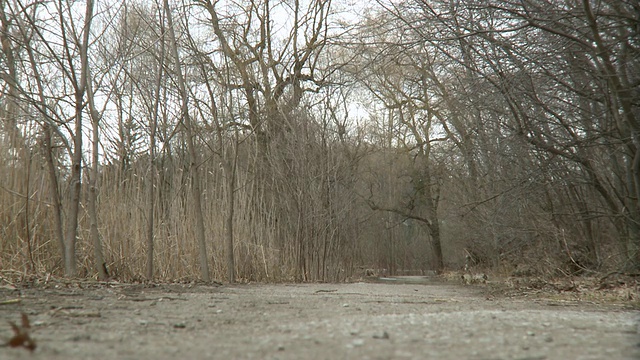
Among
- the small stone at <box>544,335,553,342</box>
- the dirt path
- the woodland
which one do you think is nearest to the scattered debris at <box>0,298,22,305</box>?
the dirt path

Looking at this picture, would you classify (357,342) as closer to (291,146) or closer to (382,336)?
(382,336)

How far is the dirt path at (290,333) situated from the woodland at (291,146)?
1789 millimetres

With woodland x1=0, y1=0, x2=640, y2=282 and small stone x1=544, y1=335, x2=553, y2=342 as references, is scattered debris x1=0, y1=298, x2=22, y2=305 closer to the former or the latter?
woodland x1=0, y1=0, x2=640, y2=282

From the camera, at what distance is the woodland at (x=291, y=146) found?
14.6 ft

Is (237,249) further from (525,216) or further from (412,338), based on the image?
(412,338)

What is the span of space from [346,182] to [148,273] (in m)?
3.90

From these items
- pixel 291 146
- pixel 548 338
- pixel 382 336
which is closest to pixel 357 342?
pixel 382 336

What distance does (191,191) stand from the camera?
21.0ft

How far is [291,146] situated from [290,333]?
561cm

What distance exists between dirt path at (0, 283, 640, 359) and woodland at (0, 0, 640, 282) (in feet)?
5.87

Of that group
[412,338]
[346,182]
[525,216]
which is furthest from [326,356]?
[346,182]

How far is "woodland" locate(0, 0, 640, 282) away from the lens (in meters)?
4.44

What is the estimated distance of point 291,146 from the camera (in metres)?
7.62

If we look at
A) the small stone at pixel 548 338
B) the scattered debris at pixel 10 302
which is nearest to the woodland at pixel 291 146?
the scattered debris at pixel 10 302
